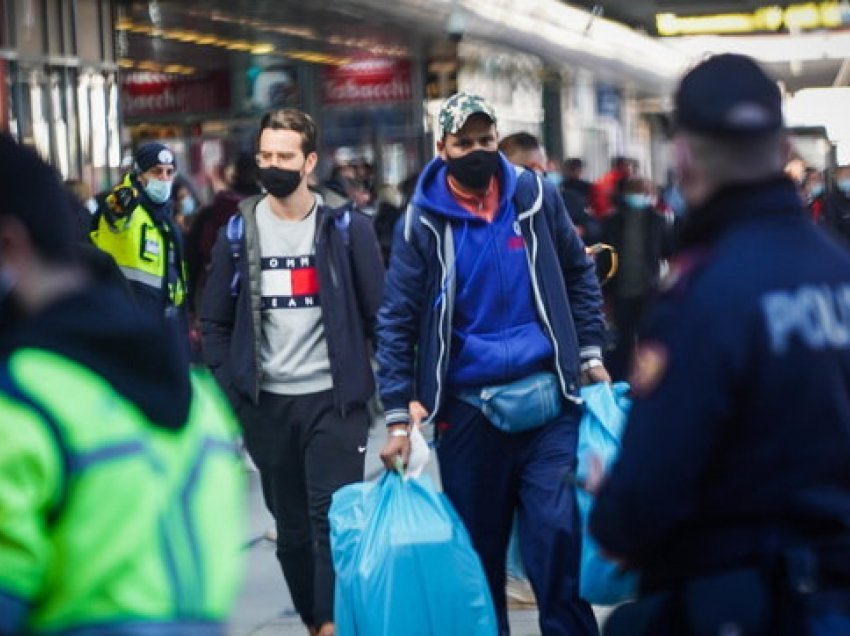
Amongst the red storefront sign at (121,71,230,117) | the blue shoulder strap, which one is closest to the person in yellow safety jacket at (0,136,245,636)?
the blue shoulder strap

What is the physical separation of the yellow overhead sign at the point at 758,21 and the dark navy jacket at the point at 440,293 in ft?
76.2

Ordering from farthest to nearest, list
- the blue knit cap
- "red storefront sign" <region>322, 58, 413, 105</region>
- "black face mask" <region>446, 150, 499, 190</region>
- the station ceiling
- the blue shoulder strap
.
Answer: "red storefront sign" <region>322, 58, 413, 105</region> → the station ceiling → the blue knit cap → the blue shoulder strap → "black face mask" <region>446, 150, 499, 190</region>

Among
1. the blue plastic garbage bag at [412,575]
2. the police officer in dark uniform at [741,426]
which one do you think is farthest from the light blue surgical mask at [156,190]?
the police officer in dark uniform at [741,426]

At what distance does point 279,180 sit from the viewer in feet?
23.6

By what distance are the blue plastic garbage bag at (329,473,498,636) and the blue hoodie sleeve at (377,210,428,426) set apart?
14.6 inches

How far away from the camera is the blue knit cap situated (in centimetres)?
1084

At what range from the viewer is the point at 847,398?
336 centimetres

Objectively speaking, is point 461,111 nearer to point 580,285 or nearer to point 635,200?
point 580,285

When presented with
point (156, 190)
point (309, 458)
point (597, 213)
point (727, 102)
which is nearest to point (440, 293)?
point (309, 458)

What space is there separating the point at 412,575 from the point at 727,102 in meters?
2.67

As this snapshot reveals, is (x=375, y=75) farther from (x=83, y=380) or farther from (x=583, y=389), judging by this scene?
(x=83, y=380)

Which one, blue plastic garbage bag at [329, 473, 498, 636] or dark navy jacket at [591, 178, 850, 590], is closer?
dark navy jacket at [591, 178, 850, 590]

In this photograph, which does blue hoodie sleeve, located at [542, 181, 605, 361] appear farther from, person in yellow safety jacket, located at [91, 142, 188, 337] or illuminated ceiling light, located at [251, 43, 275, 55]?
illuminated ceiling light, located at [251, 43, 275, 55]

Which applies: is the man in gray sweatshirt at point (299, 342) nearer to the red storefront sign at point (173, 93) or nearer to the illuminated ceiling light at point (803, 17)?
the red storefront sign at point (173, 93)
